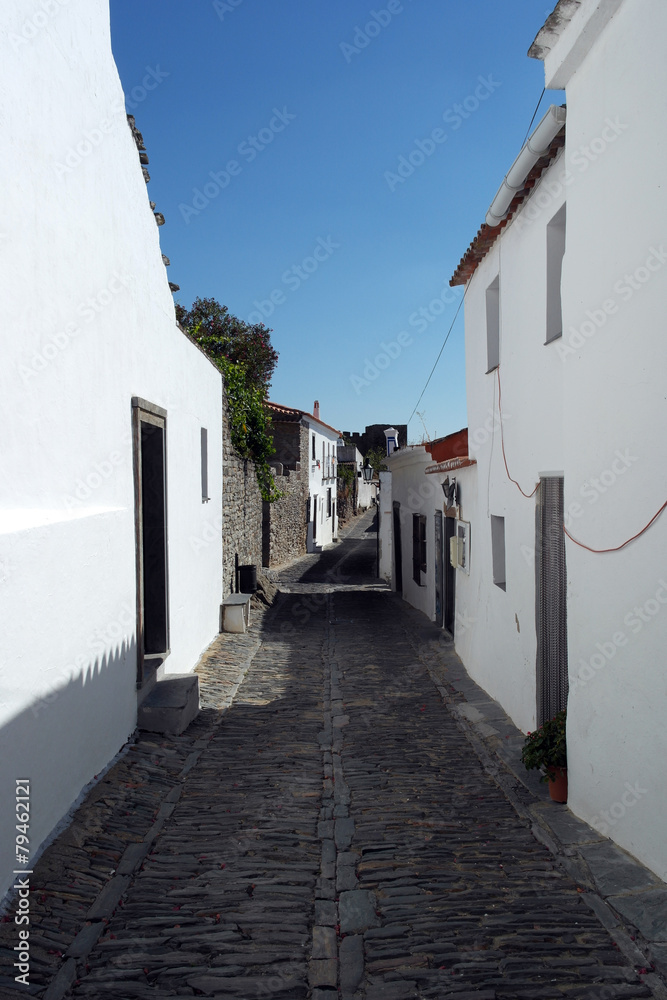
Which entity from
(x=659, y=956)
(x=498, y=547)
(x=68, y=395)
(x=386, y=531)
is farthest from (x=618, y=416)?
(x=386, y=531)

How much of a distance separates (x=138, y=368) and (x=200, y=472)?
11.7 ft

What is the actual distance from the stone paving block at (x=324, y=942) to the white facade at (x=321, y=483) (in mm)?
23250

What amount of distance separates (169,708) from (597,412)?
467 centimetres

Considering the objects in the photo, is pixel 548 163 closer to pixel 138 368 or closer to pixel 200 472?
pixel 138 368

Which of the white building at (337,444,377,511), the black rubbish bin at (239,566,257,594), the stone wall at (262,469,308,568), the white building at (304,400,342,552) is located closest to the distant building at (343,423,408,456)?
the white building at (337,444,377,511)

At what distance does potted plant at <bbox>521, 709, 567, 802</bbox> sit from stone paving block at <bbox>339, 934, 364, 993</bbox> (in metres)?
2.20

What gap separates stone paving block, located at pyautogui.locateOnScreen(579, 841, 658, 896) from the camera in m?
3.90

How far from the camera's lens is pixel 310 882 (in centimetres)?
421

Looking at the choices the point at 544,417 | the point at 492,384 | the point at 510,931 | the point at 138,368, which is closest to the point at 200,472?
the point at 138,368

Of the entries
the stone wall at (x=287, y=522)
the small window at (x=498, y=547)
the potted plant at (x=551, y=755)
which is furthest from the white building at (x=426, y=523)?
the potted plant at (x=551, y=755)

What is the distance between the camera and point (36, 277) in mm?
4410

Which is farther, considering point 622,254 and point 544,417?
point 544,417

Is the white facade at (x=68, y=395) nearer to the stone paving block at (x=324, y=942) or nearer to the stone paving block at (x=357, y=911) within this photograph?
the stone paving block at (x=324, y=942)

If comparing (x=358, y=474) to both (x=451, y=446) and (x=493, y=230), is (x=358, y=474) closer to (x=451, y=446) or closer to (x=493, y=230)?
(x=451, y=446)
